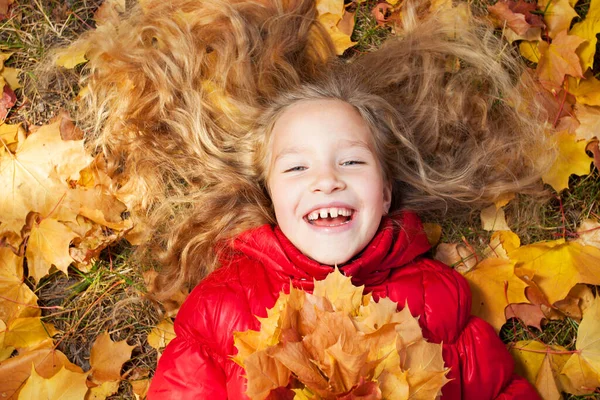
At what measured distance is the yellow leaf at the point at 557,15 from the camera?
2.90 metres

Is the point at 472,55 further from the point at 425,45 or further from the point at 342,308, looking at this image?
the point at 342,308

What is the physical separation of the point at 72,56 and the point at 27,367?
52.1 inches

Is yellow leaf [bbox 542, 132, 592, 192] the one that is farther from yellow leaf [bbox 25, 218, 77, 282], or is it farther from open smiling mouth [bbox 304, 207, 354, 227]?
yellow leaf [bbox 25, 218, 77, 282]

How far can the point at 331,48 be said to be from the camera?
3.01 m

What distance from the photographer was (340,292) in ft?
7.66

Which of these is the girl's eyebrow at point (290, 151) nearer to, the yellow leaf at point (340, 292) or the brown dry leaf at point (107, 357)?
the yellow leaf at point (340, 292)

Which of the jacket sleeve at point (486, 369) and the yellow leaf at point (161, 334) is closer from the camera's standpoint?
the jacket sleeve at point (486, 369)

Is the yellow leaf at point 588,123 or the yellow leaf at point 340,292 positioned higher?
the yellow leaf at point 588,123

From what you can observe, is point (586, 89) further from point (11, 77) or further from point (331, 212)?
point (11, 77)

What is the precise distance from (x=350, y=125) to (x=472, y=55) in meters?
0.73

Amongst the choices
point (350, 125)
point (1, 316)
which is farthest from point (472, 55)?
point (1, 316)

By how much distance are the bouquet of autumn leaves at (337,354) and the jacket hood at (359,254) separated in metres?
0.27

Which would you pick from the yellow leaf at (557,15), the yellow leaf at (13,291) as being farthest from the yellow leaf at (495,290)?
the yellow leaf at (13,291)

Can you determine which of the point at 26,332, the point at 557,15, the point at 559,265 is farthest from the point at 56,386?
the point at 557,15
